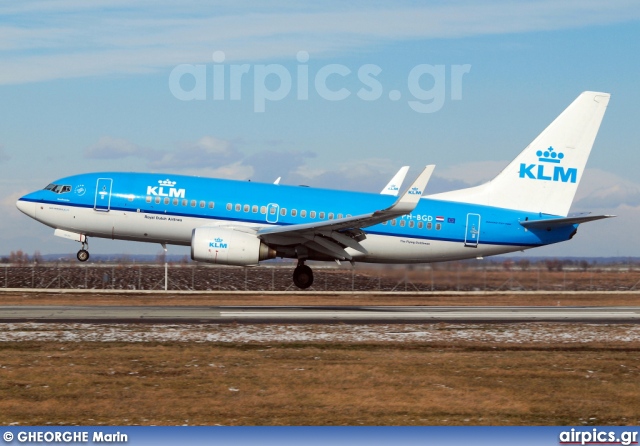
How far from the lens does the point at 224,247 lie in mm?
32688

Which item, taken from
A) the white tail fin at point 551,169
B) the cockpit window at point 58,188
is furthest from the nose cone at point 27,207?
the white tail fin at point 551,169

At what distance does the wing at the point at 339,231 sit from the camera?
31000mm

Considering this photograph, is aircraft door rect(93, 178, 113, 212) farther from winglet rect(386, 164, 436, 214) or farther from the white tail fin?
the white tail fin

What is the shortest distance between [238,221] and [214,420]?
65.6 ft

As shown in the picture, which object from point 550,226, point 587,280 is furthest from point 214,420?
point 587,280

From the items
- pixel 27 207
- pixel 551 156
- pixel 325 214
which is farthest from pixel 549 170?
pixel 27 207

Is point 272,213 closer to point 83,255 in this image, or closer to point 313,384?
point 83,255

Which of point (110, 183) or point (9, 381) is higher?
point (110, 183)

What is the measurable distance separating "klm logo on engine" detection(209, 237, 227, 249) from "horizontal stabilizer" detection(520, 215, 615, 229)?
13283 mm

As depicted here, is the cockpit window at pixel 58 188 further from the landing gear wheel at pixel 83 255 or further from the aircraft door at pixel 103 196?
the landing gear wheel at pixel 83 255

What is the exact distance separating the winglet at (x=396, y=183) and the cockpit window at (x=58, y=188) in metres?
13.6

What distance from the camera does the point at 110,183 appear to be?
35719 millimetres

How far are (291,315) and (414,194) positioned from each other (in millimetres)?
6274

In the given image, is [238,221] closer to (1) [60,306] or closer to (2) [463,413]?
(1) [60,306]
